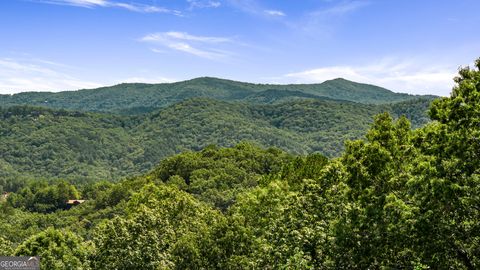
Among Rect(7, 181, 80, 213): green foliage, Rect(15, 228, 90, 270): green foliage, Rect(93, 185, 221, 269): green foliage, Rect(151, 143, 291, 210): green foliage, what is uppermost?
Rect(93, 185, 221, 269): green foliage

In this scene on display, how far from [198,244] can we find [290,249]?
13610mm

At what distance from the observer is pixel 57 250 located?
150 feet

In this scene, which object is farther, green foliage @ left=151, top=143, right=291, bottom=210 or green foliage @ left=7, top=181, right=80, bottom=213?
green foliage @ left=7, top=181, right=80, bottom=213

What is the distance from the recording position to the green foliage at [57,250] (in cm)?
4259

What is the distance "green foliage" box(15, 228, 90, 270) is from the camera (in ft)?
140

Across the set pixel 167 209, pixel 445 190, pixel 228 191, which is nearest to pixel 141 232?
pixel 167 209

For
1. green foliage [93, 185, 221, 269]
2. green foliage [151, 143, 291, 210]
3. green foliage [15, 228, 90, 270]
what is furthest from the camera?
green foliage [151, 143, 291, 210]

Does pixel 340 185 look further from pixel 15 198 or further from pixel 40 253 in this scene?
pixel 15 198
